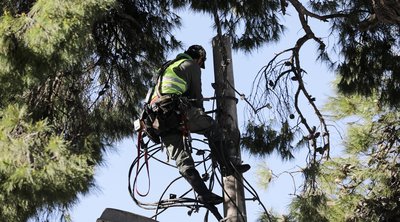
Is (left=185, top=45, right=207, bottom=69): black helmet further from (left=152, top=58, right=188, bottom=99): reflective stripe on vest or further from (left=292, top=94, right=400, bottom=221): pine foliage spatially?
(left=292, top=94, right=400, bottom=221): pine foliage

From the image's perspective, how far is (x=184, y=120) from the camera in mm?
5980

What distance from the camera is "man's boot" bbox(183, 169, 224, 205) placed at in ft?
19.5

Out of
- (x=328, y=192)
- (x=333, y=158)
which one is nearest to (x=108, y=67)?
(x=328, y=192)

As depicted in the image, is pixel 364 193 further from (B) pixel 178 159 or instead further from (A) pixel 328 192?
(B) pixel 178 159

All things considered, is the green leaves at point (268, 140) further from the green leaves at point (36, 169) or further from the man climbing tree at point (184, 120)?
the green leaves at point (36, 169)

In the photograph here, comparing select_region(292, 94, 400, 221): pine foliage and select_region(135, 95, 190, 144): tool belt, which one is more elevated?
select_region(292, 94, 400, 221): pine foliage

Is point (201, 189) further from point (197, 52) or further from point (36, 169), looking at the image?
point (36, 169)

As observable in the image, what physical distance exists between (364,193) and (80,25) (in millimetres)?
4137

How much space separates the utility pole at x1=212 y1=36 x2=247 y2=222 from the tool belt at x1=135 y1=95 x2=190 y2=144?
0.29m

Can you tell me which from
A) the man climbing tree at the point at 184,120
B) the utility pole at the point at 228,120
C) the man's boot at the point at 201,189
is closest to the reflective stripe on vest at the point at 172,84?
the man climbing tree at the point at 184,120

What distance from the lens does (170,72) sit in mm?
6109

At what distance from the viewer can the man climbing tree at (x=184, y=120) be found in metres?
5.96

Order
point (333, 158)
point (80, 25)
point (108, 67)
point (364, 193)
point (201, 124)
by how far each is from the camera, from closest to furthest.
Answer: point (80, 25) < point (201, 124) < point (108, 67) < point (364, 193) < point (333, 158)

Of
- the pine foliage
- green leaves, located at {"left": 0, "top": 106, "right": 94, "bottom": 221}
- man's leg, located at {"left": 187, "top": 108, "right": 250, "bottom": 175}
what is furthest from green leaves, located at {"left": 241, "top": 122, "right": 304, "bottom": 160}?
green leaves, located at {"left": 0, "top": 106, "right": 94, "bottom": 221}
